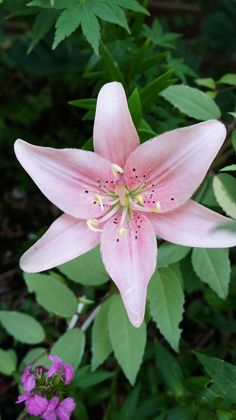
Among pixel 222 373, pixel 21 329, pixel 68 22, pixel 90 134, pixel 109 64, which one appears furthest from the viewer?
pixel 90 134

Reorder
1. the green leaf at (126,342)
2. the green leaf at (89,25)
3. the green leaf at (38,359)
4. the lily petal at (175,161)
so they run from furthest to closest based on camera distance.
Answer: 1. the green leaf at (38,359)
2. the green leaf at (126,342)
3. the green leaf at (89,25)
4. the lily petal at (175,161)

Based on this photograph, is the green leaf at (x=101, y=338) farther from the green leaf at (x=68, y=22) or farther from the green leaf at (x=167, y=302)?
the green leaf at (x=68, y=22)

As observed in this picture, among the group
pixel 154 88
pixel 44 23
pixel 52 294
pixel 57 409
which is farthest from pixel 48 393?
pixel 44 23

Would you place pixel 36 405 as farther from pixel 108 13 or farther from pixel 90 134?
pixel 90 134

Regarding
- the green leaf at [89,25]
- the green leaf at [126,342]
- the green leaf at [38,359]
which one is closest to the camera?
the green leaf at [89,25]

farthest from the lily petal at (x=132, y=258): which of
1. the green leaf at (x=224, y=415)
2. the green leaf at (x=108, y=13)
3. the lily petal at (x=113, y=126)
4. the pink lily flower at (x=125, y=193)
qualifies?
the green leaf at (x=108, y=13)

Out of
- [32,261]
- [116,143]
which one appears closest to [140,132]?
[116,143]

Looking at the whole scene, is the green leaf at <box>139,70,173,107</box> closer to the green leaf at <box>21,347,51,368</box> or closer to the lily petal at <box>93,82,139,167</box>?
the lily petal at <box>93,82,139,167</box>

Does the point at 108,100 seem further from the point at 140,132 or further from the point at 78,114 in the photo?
the point at 78,114
